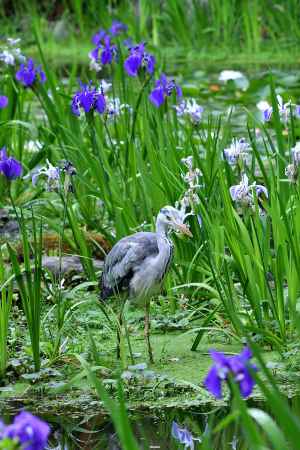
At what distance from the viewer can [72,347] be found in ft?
13.9

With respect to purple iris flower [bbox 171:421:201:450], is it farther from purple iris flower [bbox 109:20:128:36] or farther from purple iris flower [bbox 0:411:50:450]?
purple iris flower [bbox 109:20:128:36]

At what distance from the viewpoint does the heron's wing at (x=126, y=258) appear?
4121 mm

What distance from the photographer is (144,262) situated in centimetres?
411

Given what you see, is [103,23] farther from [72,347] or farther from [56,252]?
[72,347]

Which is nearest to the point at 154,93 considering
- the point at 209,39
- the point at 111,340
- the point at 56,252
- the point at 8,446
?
the point at 56,252

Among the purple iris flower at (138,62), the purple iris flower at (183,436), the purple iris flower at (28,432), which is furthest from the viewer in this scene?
the purple iris flower at (138,62)

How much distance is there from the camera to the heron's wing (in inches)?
162

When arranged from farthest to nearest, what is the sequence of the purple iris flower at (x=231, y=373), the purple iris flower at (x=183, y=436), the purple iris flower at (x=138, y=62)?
1. the purple iris flower at (x=138, y=62)
2. the purple iris flower at (x=183, y=436)
3. the purple iris flower at (x=231, y=373)

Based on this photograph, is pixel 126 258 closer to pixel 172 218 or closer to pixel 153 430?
A: pixel 172 218

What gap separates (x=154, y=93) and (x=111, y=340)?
1423 millimetres

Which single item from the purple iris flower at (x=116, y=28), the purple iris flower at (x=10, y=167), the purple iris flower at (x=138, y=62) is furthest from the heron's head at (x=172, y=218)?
the purple iris flower at (x=116, y=28)

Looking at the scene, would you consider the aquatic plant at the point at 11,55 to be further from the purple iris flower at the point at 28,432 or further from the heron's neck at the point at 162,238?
the purple iris flower at the point at 28,432

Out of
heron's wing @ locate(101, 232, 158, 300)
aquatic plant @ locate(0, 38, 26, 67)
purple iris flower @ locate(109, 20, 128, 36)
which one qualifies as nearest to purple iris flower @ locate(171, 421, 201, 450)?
heron's wing @ locate(101, 232, 158, 300)

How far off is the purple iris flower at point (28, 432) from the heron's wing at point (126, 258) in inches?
80.5
